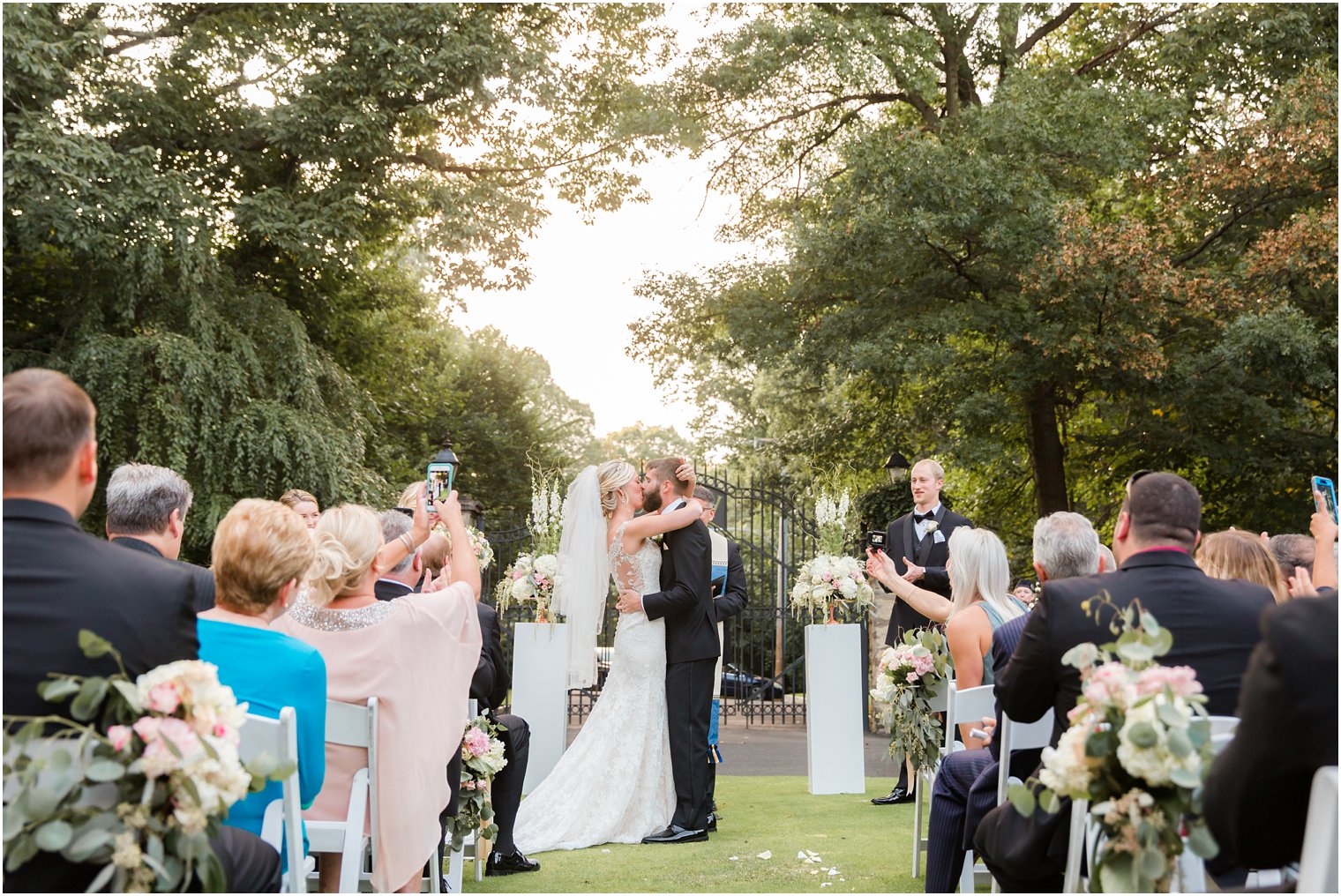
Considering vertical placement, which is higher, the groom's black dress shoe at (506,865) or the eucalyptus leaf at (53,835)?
the eucalyptus leaf at (53,835)

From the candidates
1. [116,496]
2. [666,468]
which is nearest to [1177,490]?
[116,496]

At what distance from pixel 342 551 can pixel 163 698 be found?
5.29 feet

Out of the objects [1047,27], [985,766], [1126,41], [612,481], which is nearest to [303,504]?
[612,481]

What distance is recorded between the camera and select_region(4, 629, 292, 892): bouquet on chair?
2189 millimetres

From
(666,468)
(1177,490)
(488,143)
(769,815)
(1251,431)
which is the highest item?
(488,143)

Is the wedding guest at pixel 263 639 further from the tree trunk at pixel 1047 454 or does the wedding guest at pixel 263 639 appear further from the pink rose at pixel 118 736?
the tree trunk at pixel 1047 454

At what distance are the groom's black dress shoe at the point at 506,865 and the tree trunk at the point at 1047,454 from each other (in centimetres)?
1200

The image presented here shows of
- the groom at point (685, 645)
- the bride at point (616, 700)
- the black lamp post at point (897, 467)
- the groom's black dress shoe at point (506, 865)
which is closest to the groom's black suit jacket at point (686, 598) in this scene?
the groom at point (685, 645)

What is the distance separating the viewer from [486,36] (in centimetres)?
1559

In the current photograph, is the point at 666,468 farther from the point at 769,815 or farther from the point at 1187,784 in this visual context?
the point at 1187,784

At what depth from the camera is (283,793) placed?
3.11m

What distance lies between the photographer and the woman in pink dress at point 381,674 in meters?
3.91

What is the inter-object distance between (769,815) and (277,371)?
10.3 metres

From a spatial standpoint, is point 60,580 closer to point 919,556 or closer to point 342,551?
point 342,551
